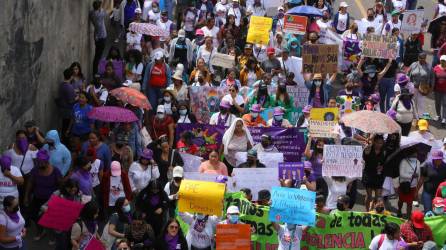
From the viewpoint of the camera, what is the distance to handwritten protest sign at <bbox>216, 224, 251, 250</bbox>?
49.1 feet

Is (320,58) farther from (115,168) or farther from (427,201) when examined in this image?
(115,168)

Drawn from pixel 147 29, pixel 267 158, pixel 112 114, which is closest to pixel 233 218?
pixel 267 158

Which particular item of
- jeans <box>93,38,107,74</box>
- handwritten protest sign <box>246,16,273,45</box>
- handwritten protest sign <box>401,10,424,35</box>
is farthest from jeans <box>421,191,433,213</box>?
handwritten protest sign <box>401,10,424,35</box>

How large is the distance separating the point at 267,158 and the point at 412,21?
8759 mm

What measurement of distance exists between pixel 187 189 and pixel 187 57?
300 inches

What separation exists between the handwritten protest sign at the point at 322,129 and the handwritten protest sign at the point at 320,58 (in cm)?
282

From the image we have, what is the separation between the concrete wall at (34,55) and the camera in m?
17.6

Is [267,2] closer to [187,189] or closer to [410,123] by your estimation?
[410,123]

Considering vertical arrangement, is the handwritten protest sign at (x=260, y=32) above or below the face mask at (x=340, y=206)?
above

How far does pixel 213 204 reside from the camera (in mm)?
15273

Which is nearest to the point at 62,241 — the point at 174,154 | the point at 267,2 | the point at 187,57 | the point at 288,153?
the point at 174,154

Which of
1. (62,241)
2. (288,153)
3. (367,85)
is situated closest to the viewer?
(62,241)

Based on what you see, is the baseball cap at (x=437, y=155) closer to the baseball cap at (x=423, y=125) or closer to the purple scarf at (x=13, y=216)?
the baseball cap at (x=423, y=125)

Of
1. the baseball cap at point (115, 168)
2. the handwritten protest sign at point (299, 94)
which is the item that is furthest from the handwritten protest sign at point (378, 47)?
the baseball cap at point (115, 168)
